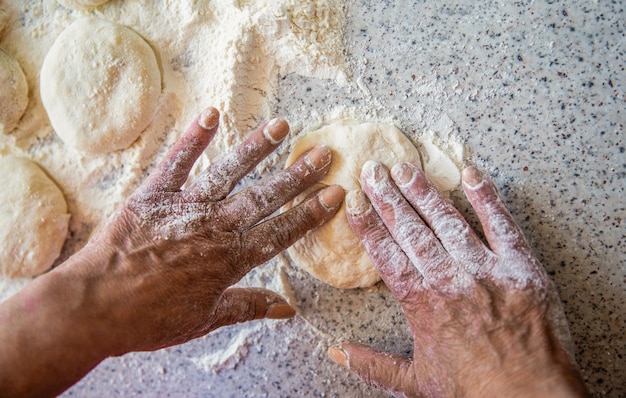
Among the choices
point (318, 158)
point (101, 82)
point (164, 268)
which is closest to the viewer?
point (164, 268)

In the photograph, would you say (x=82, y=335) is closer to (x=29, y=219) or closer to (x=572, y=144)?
(x=29, y=219)

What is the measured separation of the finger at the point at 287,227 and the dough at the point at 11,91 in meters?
0.78

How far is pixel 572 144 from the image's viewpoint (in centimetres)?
114

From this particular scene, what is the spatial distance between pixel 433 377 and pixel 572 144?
0.63 metres

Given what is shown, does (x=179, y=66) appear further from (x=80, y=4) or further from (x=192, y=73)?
(x=80, y=4)

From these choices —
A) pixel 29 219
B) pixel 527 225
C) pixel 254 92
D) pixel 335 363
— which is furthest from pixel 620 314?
pixel 29 219

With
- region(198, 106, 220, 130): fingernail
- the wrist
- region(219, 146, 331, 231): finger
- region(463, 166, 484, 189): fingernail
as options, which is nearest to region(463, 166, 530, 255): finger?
region(463, 166, 484, 189): fingernail

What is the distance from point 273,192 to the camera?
3.65ft

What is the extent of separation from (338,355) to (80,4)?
1.14m

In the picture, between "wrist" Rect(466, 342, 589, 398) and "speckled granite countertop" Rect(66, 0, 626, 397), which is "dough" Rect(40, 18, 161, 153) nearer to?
"speckled granite countertop" Rect(66, 0, 626, 397)

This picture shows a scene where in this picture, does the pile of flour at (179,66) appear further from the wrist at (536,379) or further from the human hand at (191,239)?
the wrist at (536,379)

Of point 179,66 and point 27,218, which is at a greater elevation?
point 179,66

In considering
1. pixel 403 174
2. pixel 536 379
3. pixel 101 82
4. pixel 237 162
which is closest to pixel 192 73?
pixel 101 82

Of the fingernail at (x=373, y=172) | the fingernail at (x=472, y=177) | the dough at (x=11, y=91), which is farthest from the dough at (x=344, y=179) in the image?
the dough at (x=11, y=91)
